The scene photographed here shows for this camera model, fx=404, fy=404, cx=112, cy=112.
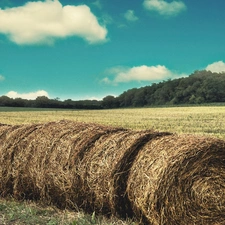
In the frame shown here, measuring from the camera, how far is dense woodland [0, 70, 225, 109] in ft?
173

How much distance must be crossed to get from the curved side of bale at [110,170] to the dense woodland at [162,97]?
4669 centimetres

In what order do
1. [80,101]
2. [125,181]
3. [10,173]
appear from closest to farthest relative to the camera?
[125,181] → [10,173] → [80,101]

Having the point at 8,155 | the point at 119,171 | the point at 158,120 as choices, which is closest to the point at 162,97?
the point at 158,120

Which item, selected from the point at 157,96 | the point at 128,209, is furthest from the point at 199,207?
the point at 157,96

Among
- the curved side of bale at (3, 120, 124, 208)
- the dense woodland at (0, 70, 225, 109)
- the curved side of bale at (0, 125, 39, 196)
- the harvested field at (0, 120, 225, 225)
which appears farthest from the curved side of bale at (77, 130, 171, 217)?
the dense woodland at (0, 70, 225, 109)

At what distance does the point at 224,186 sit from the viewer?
478cm

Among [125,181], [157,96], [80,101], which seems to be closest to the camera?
[125,181]

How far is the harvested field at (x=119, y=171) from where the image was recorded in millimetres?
4707

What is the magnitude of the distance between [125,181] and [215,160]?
115cm

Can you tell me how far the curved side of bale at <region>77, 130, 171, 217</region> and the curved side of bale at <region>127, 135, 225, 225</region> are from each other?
346mm

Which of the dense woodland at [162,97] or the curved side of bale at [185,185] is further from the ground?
the dense woodland at [162,97]

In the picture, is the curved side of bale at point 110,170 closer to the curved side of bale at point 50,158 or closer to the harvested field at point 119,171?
the harvested field at point 119,171

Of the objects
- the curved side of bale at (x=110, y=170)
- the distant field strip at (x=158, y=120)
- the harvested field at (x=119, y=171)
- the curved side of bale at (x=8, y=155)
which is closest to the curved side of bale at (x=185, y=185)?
the harvested field at (x=119, y=171)

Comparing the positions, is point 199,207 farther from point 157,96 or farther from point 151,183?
point 157,96
